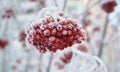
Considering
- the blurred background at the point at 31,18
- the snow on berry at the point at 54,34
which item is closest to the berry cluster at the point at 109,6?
the blurred background at the point at 31,18

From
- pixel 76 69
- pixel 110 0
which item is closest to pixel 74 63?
pixel 76 69

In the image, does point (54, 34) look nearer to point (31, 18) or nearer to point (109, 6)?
point (31, 18)

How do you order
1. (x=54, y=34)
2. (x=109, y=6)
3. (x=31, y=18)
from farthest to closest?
(x=109, y=6) → (x=31, y=18) → (x=54, y=34)

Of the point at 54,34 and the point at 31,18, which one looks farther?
the point at 31,18

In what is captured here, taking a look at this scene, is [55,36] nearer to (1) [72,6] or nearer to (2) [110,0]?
(2) [110,0]

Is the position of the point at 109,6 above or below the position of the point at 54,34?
above

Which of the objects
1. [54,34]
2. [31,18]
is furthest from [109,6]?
[54,34]

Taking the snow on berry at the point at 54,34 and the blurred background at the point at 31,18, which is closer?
the snow on berry at the point at 54,34

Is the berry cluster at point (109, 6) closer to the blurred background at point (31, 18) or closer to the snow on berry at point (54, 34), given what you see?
the blurred background at point (31, 18)

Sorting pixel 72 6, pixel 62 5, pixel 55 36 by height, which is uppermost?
pixel 72 6
